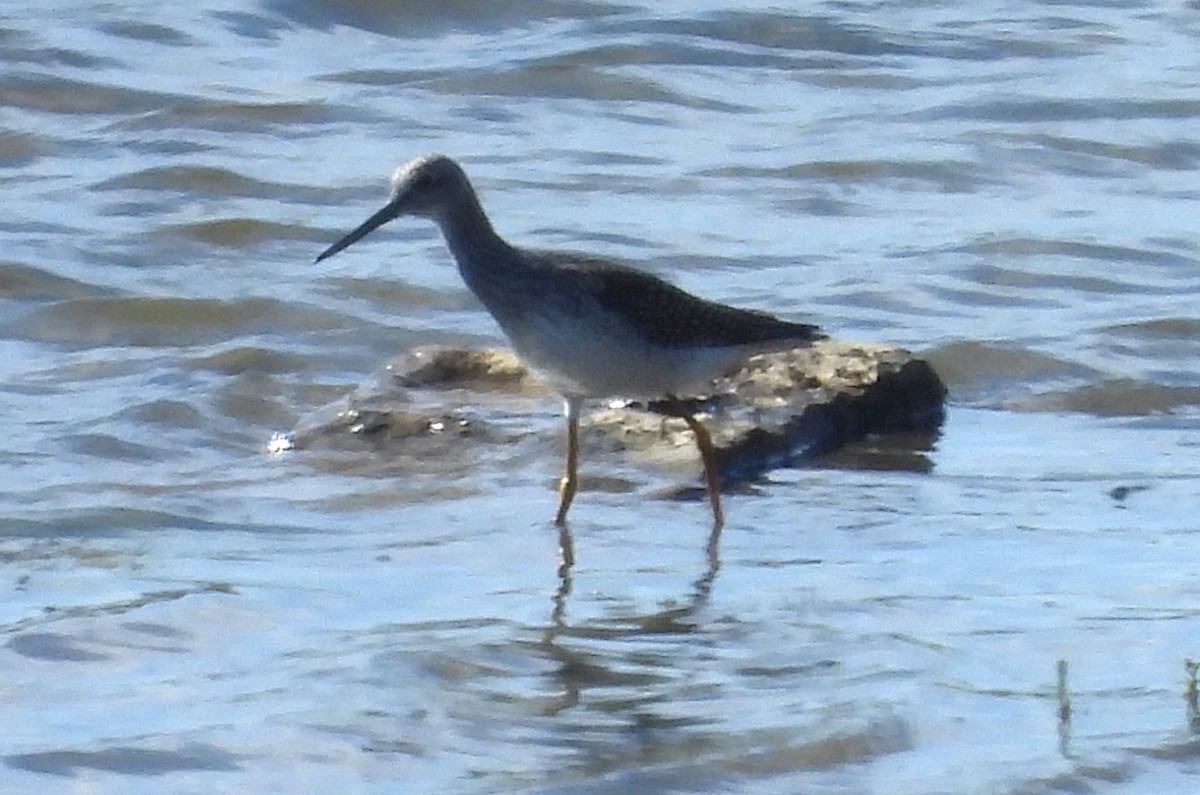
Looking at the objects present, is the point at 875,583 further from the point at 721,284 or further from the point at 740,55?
the point at 740,55

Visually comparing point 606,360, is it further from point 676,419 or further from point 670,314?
point 676,419

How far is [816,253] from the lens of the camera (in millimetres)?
10969

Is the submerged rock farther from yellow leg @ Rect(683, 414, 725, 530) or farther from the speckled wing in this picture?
the speckled wing

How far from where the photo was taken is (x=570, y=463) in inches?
292

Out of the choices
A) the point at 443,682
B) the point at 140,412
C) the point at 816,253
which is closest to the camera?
the point at 443,682

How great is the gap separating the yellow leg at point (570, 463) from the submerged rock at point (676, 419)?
1.56 feet

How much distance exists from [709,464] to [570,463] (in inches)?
15.8

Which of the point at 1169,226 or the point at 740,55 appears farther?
the point at 740,55

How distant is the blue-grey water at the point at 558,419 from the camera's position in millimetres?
5316

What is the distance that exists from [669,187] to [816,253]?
3.97 feet

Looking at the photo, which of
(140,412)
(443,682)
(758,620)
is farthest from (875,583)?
(140,412)

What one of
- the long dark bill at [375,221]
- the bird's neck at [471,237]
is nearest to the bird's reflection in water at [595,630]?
the bird's neck at [471,237]

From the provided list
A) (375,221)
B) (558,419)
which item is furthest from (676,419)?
(375,221)

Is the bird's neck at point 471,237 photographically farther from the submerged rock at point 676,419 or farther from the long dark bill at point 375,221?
the submerged rock at point 676,419
